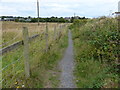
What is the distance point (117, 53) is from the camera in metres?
4.57

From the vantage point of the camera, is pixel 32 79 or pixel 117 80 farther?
pixel 32 79

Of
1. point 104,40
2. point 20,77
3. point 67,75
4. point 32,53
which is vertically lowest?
point 67,75

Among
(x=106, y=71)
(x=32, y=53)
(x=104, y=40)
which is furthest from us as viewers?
(x=104, y=40)

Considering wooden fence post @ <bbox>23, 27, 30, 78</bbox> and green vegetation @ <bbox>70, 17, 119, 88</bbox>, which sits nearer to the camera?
wooden fence post @ <bbox>23, 27, 30, 78</bbox>

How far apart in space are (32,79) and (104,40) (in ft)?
11.9

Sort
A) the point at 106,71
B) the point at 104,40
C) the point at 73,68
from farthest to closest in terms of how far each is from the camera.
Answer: the point at 104,40, the point at 73,68, the point at 106,71

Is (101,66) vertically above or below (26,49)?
below

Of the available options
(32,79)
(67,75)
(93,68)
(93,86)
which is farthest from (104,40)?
(32,79)

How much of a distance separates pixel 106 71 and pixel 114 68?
0.35 metres

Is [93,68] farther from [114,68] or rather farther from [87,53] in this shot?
[87,53]

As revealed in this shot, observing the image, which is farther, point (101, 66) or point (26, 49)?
point (101, 66)

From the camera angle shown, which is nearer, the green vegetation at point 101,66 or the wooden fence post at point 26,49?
the wooden fence post at point 26,49

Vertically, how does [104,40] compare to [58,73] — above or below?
above

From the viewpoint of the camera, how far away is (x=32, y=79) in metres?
3.40
